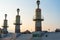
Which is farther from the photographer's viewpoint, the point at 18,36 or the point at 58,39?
the point at 18,36

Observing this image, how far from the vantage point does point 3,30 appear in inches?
2264

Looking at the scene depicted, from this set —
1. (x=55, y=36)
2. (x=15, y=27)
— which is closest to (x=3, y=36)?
(x=15, y=27)

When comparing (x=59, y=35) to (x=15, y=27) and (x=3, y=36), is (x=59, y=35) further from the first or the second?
(x=3, y=36)

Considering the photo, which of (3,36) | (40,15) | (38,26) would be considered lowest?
(3,36)

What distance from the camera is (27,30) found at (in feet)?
191

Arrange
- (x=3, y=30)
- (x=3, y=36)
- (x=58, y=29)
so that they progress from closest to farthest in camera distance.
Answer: (x=58, y=29) < (x=3, y=36) < (x=3, y=30)

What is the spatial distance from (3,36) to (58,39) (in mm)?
20903

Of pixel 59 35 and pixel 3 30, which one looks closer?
pixel 59 35

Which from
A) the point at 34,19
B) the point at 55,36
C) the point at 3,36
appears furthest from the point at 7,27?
the point at 55,36

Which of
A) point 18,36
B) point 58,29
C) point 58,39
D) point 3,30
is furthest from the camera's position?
point 3,30

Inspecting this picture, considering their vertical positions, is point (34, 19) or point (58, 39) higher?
point (34, 19)

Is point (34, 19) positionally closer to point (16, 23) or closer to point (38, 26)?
point (38, 26)

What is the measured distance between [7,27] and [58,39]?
24656mm

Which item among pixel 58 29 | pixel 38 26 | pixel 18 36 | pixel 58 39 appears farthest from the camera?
pixel 18 36
